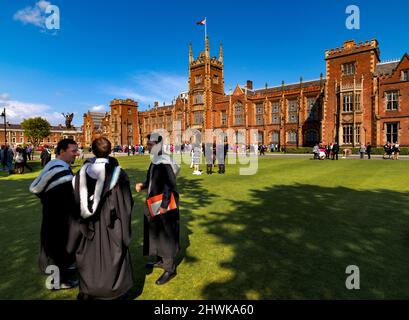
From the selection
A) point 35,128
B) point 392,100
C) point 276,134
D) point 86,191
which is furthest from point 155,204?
point 35,128

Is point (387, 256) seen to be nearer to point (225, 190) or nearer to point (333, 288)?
point (333, 288)

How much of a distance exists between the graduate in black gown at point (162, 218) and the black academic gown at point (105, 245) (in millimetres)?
783

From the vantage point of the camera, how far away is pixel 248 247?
15.1 ft

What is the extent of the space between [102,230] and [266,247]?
2893mm

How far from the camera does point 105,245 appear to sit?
298 centimetres

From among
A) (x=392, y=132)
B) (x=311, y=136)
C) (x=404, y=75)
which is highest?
(x=404, y=75)

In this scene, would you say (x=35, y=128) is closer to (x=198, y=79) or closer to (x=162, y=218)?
(x=198, y=79)

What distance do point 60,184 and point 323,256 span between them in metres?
4.12

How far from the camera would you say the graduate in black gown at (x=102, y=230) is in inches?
116

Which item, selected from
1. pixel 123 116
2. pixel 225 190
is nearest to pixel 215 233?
pixel 225 190

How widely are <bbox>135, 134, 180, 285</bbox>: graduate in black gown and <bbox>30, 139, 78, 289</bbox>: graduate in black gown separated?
0.98 m

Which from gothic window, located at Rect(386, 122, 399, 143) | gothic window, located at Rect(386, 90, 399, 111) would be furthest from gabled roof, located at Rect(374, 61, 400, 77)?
gothic window, located at Rect(386, 122, 399, 143)

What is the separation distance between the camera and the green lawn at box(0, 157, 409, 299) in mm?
3322

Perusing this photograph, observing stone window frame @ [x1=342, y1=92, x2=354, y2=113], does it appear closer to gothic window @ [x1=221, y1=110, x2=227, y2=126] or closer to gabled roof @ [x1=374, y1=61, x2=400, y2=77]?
gabled roof @ [x1=374, y1=61, x2=400, y2=77]
